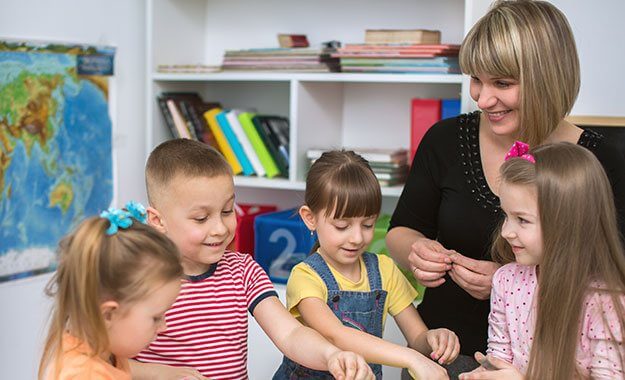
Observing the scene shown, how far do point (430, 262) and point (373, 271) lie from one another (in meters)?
0.13

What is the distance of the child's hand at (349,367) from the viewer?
4.87 ft

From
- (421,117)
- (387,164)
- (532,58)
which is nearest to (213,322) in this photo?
(532,58)

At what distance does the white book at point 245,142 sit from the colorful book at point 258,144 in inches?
0.5

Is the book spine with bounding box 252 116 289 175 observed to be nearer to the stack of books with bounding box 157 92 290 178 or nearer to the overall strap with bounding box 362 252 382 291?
the stack of books with bounding box 157 92 290 178

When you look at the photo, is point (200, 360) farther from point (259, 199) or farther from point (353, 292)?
point (259, 199)

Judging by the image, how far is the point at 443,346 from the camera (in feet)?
5.75

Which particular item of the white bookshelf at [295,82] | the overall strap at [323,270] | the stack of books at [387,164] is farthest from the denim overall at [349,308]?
the stack of books at [387,164]

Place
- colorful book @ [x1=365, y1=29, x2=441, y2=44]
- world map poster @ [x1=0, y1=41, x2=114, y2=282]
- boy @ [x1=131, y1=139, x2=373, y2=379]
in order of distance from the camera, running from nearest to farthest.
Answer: boy @ [x1=131, y1=139, x2=373, y2=379] < world map poster @ [x1=0, y1=41, x2=114, y2=282] < colorful book @ [x1=365, y1=29, x2=441, y2=44]

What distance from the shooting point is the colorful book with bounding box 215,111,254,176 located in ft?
10.5

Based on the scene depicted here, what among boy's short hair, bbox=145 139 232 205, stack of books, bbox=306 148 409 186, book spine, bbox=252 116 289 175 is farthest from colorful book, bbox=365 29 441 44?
boy's short hair, bbox=145 139 232 205

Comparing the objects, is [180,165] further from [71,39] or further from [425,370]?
[71,39]

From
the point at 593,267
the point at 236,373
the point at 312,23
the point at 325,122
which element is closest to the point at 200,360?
the point at 236,373

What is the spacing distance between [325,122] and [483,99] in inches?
55.2

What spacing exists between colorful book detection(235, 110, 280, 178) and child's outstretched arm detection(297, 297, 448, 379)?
1426mm
